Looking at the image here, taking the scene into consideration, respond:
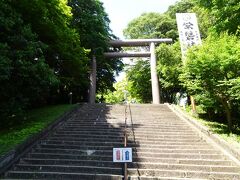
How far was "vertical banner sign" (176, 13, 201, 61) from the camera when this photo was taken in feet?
57.8

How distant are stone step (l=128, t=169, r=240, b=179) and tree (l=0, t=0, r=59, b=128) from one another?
5.06 m

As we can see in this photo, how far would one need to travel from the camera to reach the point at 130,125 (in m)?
12.8

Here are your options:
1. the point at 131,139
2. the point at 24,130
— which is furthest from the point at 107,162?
the point at 24,130

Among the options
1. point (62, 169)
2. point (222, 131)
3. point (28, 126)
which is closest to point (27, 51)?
point (28, 126)

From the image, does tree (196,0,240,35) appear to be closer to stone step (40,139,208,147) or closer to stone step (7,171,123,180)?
stone step (40,139,208,147)

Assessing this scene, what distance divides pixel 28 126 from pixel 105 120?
4.08 meters

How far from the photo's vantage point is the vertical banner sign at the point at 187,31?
17.6m

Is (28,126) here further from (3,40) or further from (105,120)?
(105,120)

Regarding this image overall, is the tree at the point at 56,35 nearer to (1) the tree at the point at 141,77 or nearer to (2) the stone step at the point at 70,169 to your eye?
(2) the stone step at the point at 70,169

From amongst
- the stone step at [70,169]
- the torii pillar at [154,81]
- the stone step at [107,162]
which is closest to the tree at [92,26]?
the torii pillar at [154,81]

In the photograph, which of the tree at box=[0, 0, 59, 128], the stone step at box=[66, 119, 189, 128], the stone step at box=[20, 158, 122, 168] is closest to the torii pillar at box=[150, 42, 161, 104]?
the stone step at box=[66, 119, 189, 128]

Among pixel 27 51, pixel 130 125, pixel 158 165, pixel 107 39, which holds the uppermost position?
pixel 107 39

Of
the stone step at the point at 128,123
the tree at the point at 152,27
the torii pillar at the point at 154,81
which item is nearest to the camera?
the stone step at the point at 128,123

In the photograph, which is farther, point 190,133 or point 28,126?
point 190,133
